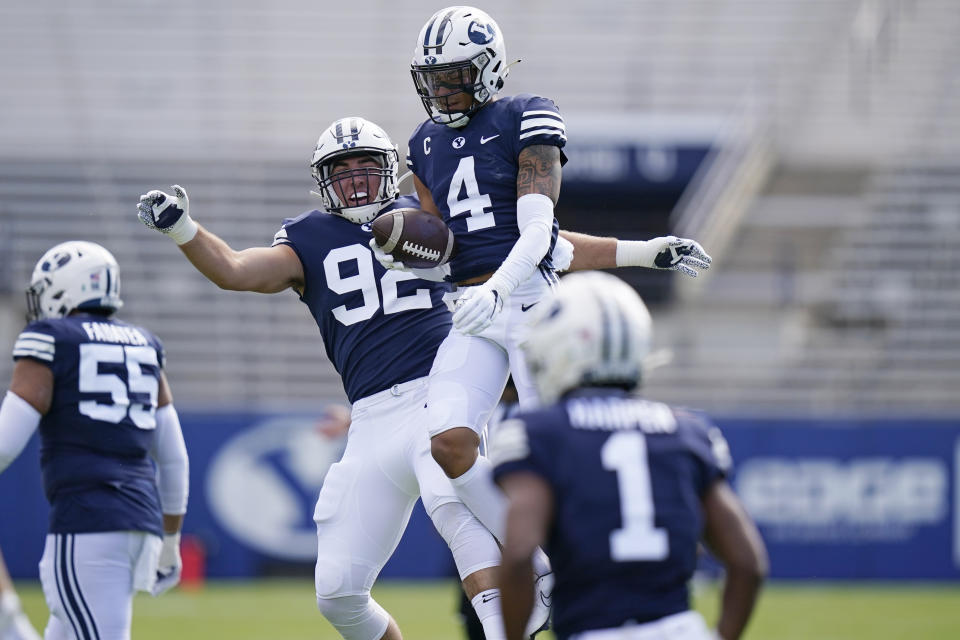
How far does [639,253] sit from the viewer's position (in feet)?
17.7

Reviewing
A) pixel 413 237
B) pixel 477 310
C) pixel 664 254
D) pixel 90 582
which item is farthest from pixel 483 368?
pixel 90 582

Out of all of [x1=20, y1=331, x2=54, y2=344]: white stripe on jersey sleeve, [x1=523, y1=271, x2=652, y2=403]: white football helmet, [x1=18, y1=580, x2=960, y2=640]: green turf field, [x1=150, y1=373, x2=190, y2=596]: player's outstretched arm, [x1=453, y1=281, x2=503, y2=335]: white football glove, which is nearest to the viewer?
[x1=523, y1=271, x2=652, y2=403]: white football helmet

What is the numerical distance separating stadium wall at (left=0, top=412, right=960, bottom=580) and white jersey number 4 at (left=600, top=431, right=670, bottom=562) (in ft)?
31.9

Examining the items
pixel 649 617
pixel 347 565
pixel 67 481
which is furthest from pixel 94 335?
pixel 649 617

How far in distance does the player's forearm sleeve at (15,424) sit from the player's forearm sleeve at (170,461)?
62 centimetres

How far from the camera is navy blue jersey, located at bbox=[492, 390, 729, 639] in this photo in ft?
10.3

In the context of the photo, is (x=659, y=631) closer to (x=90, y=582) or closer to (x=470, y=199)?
(x=470, y=199)

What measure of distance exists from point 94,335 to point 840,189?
1316cm

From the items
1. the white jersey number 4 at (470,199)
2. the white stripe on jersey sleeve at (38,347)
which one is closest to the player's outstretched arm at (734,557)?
the white jersey number 4 at (470,199)

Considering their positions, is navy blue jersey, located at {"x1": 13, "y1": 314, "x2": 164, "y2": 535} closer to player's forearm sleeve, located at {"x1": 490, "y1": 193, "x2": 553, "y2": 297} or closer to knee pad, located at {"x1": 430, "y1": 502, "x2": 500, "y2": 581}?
knee pad, located at {"x1": 430, "y1": 502, "x2": 500, "y2": 581}

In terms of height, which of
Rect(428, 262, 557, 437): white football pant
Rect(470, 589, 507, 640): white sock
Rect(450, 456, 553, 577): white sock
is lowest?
Rect(470, 589, 507, 640): white sock

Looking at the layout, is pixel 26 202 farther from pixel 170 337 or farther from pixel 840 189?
pixel 840 189

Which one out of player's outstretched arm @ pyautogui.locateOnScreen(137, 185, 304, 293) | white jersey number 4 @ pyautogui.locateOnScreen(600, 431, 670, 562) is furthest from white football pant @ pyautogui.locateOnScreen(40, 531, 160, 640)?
white jersey number 4 @ pyautogui.locateOnScreen(600, 431, 670, 562)

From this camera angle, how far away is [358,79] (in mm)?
17344
